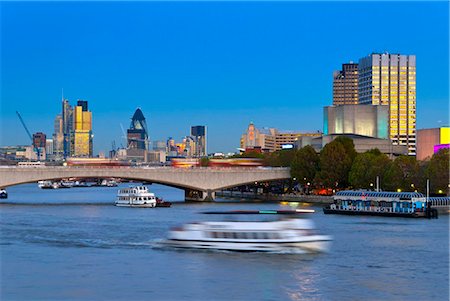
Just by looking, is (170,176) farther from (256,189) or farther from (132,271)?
(132,271)

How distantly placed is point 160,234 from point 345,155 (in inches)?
2159

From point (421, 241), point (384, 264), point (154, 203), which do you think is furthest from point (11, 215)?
point (384, 264)

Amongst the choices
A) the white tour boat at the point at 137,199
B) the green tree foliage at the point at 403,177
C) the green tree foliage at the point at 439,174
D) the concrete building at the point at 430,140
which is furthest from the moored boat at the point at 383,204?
the concrete building at the point at 430,140

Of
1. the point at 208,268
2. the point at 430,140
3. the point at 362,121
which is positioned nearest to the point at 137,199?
the point at 208,268

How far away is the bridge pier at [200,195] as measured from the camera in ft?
356

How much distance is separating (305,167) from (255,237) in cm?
6434

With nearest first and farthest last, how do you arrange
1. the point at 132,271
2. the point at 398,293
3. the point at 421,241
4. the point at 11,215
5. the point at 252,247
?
the point at 398,293 < the point at 132,271 < the point at 252,247 < the point at 421,241 < the point at 11,215

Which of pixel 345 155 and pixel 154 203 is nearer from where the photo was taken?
pixel 154 203

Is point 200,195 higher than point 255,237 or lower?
higher

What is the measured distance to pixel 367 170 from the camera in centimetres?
10450

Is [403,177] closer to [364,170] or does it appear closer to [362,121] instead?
[364,170]

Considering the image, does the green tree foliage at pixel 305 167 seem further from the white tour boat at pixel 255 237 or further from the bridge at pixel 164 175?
the white tour boat at pixel 255 237

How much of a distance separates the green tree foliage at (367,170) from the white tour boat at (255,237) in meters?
49.9

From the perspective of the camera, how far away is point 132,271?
43.6m
